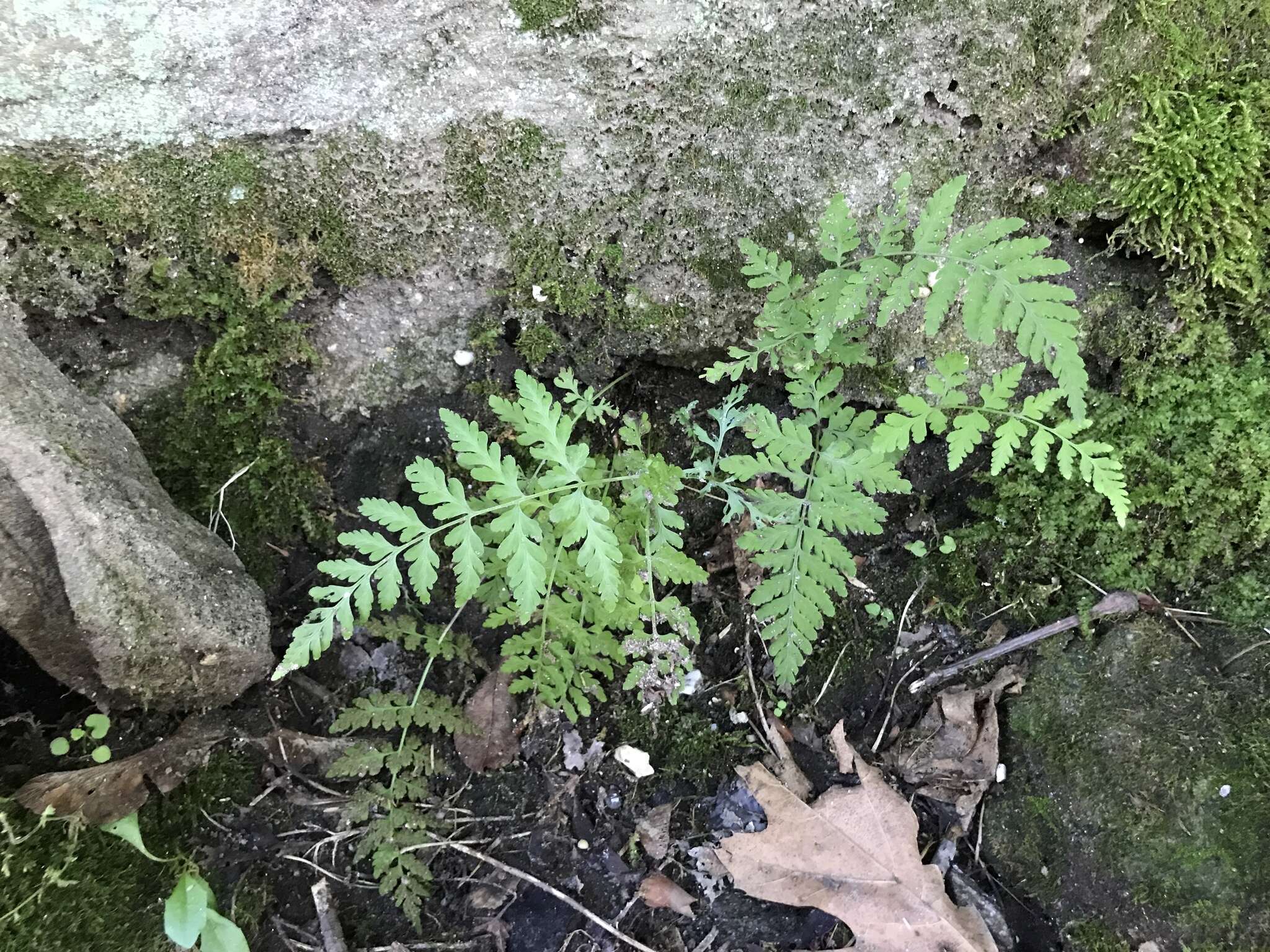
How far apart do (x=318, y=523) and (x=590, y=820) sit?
1748 millimetres

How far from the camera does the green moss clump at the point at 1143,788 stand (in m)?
2.75

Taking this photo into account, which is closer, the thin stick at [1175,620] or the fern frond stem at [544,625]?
the fern frond stem at [544,625]

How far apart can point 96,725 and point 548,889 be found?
181 cm

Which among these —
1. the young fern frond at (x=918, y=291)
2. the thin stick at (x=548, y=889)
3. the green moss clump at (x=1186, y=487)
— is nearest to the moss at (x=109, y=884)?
the thin stick at (x=548, y=889)

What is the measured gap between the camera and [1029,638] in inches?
133

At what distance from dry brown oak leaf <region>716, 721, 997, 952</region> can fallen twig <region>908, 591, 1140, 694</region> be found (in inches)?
19.9

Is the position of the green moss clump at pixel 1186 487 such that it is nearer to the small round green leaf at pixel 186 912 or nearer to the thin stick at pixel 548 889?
the thin stick at pixel 548 889

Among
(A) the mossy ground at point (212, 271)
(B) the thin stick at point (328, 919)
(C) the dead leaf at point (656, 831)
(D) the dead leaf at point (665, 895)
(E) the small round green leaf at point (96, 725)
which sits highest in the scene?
(A) the mossy ground at point (212, 271)

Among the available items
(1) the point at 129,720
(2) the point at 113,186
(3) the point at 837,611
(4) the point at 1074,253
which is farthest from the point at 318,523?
(4) the point at 1074,253

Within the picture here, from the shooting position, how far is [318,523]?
3523 millimetres

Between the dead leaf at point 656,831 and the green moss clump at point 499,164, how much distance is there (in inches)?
98.9

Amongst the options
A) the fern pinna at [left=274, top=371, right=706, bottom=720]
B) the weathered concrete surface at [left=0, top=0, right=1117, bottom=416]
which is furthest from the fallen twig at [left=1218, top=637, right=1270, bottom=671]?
the fern pinna at [left=274, top=371, right=706, bottom=720]

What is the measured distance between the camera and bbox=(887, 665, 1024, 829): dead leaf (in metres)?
3.20

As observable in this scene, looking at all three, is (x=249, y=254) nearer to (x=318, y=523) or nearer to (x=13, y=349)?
(x=13, y=349)
